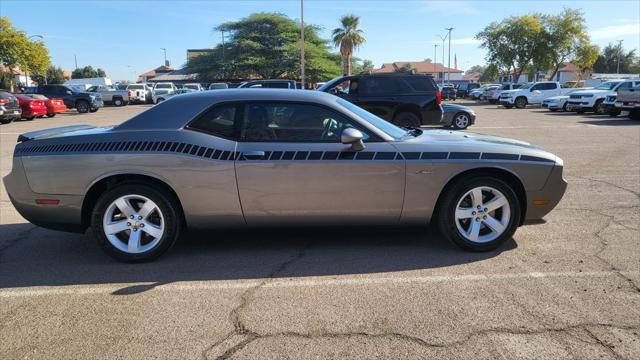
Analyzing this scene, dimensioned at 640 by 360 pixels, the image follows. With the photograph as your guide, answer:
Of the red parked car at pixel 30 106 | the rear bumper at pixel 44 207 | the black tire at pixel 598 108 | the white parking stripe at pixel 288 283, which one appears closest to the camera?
the white parking stripe at pixel 288 283

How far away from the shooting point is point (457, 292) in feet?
12.2

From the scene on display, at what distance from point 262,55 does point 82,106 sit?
2952 centimetres

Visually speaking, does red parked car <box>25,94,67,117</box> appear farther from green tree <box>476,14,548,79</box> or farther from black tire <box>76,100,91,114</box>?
green tree <box>476,14,548,79</box>

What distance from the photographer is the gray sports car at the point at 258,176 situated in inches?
170

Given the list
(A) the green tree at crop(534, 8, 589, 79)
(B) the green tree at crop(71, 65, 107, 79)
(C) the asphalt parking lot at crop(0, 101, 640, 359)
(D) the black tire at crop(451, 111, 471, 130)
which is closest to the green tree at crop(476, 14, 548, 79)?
(A) the green tree at crop(534, 8, 589, 79)

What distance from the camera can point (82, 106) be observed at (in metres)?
31.1

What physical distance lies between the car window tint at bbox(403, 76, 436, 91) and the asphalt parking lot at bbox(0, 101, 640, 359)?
8.46 meters

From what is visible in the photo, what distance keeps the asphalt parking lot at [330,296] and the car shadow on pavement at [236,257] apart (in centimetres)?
2

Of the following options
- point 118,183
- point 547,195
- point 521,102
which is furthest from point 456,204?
point 521,102

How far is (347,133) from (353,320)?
5.29 feet

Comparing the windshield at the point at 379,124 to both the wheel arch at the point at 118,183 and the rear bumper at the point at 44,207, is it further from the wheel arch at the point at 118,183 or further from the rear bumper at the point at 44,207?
the rear bumper at the point at 44,207

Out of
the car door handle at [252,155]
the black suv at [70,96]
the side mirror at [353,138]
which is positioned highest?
the black suv at [70,96]

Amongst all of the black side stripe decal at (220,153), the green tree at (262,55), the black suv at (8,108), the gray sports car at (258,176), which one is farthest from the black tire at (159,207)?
the green tree at (262,55)

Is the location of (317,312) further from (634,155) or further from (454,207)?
(634,155)
